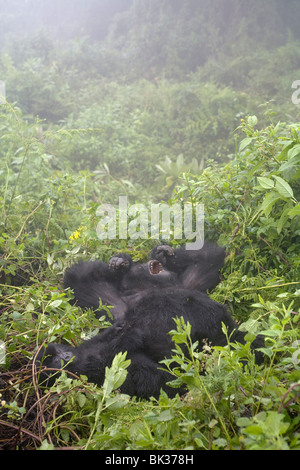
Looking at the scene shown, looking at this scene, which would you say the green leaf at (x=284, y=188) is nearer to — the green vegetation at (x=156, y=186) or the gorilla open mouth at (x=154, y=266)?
the green vegetation at (x=156, y=186)

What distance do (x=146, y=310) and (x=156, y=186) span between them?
2.95 metres

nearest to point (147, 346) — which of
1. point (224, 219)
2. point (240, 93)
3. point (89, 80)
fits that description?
point (224, 219)

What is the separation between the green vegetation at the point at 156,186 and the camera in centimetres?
128

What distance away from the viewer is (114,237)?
2.73 m

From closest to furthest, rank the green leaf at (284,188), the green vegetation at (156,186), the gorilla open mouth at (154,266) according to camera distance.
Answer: the green vegetation at (156,186), the green leaf at (284,188), the gorilla open mouth at (154,266)

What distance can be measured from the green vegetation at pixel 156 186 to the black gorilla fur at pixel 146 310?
0.10 meters

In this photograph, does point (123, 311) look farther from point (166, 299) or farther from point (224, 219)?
point (224, 219)

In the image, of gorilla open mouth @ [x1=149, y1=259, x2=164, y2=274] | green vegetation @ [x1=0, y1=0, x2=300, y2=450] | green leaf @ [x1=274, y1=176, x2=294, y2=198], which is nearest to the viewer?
green vegetation @ [x1=0, y1=0, x2=300, y2=450]

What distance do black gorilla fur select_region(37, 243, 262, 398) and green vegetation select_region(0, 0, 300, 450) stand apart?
0.33 ft

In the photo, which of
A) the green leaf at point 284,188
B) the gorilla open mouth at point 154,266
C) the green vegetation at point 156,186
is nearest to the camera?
the green vegetation at point 156,186

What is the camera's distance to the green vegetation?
128cm

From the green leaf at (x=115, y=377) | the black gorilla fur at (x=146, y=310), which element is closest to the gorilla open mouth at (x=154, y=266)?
the black gorilla fur at (x=146, y=310)

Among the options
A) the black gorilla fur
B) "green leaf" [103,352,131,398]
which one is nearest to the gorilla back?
the black gorilla fur

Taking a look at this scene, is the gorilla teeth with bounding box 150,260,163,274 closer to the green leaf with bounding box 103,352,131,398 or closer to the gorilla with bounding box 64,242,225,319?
the gorilla with bounding box 64,242,225,319
